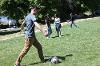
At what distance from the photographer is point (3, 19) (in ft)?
214

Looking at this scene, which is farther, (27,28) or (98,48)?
(98,48)

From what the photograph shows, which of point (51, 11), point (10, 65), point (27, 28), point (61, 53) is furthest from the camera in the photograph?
point (51, 11)

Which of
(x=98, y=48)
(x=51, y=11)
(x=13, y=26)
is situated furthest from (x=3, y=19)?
(x=98, y=48)

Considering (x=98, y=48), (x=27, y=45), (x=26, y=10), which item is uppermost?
(x=27, y=45)

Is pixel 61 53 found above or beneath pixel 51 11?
above

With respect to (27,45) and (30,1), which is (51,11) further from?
(27,45)

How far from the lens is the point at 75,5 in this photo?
67.9 m

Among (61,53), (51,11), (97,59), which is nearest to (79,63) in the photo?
(97,59)

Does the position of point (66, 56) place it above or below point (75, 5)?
above

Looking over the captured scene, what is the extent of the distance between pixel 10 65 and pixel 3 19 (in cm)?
5130

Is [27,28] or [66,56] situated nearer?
[27,28]

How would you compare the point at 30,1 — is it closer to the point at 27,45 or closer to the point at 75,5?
the point at 75,5

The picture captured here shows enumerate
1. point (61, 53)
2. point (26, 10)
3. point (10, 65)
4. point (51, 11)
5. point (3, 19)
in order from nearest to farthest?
1. point (10, 65)
2. point (61, 53)
3. point (26, 10)
4. point (51, 11)
5. point (3, 19)

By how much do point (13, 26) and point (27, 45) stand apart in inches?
1880
